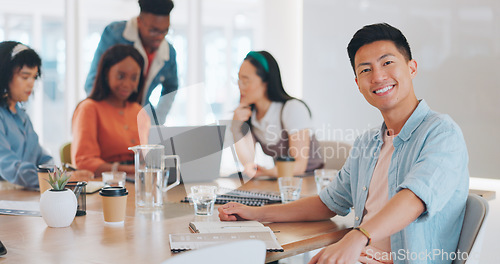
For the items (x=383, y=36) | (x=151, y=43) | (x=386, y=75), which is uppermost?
(x=151, y=43)

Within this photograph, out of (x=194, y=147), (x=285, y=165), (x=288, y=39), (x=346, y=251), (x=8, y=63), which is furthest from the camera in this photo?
(x=288, y=39)

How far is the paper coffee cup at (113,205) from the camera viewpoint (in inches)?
65.3

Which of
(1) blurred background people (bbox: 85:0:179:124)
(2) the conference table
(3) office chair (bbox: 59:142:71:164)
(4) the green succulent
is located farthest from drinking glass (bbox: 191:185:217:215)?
(1) blurred background people (bbox: 85:0:179:124)

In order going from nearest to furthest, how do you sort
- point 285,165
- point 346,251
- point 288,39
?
point 346,251 < point 285,165 < point 288,39

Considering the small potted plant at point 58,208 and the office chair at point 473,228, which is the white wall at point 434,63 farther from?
the small potted plant at point 58,208

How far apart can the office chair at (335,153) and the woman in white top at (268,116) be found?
93mm

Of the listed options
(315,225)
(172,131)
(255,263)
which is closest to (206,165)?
(172,131)

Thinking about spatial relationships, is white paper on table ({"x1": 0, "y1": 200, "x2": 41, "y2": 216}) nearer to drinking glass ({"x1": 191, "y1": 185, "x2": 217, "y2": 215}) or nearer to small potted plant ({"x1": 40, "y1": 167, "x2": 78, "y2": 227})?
small potted plant ({"x1": 40, "y1": 167, "x2": 78, "y2": 227})

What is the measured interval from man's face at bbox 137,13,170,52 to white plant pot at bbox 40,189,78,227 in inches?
111

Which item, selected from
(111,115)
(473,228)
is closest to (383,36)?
(473,228)

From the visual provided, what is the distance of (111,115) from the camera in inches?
134

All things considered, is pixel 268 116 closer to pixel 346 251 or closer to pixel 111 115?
pixel 111 115

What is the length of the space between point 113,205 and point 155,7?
2.82m

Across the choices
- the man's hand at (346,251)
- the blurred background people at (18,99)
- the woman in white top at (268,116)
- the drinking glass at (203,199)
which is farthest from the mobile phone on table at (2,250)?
the woman in white top at (268,116)
